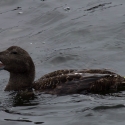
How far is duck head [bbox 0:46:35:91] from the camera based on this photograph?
547 inches

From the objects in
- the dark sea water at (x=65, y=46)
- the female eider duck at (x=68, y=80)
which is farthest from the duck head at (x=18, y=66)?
the dark sea water at (x=65, y=46)

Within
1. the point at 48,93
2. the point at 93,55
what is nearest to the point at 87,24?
the point at 93,55

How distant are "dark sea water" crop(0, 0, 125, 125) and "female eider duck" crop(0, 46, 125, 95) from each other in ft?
0.66

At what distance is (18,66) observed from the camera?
14.0 meters

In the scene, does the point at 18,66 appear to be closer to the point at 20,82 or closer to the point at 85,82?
the point at 20,82

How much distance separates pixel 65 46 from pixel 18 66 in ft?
11.2

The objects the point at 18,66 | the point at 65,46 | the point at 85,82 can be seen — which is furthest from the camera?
the point at 65,46

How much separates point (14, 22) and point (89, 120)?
8.55 meters

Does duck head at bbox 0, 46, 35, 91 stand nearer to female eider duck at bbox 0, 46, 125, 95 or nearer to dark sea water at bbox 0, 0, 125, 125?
female eider duck at bbox 0, 46, 125, 95

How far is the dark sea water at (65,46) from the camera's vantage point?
11742 millimetres

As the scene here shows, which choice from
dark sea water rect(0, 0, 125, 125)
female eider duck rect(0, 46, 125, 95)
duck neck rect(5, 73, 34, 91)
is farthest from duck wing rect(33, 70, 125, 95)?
duck neck rect(5, 73, 34, 91)

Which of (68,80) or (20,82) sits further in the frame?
(20,82)

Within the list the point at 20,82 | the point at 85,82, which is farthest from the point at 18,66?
the point at 85,82

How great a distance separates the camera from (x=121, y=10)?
63.6 feet
